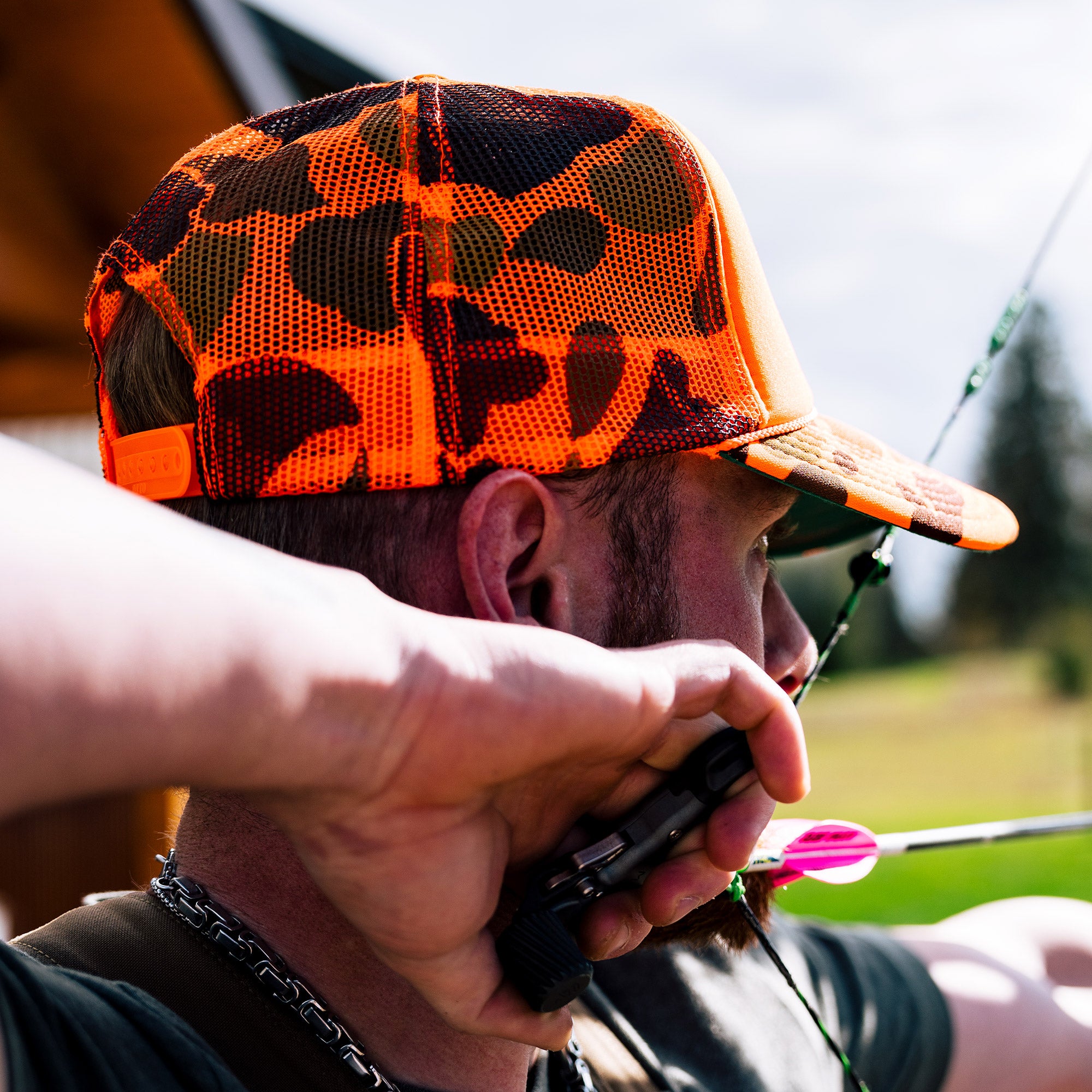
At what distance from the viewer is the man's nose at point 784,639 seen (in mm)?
1492

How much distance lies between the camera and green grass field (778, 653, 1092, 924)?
789cm

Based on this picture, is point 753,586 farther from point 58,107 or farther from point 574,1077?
point 58,107

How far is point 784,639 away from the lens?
1.51 meters

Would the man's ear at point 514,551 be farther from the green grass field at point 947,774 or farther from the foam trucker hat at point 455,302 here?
the green grass field at point 947,774

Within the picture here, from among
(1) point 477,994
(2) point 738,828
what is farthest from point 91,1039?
(2) point 738,828

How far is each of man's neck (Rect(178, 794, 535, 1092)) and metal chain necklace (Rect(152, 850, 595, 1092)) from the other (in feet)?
0.06

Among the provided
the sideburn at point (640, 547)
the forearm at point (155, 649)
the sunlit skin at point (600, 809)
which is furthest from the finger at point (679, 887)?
the forearm at point (155, 649)

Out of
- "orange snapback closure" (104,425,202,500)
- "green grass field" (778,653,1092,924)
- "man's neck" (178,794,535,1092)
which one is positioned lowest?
"green grass field" (778,653,1092,924)

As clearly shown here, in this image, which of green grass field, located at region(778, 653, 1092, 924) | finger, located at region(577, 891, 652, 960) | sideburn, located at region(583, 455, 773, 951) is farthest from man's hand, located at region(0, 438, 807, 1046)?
green grass field, located at region(778, 653, 1092, 924)

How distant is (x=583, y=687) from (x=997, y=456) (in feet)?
124

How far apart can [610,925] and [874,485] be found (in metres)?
0.64

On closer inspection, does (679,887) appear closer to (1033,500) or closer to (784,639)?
(784,639)

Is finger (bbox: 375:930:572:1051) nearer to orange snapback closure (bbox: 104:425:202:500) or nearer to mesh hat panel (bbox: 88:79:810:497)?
mesh hat panel (bbox: 88:79:810:497)

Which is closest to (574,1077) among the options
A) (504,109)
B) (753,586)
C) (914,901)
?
(753,586)
